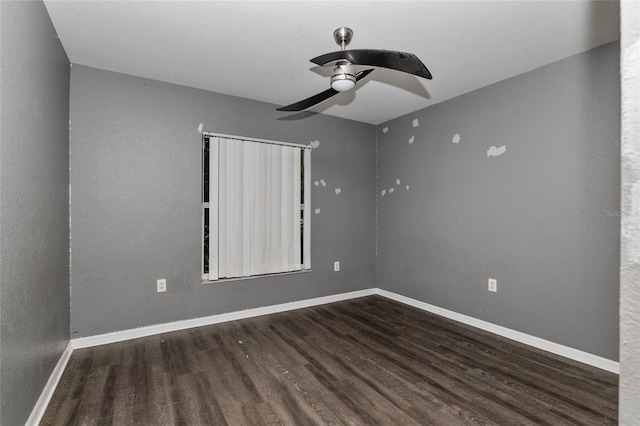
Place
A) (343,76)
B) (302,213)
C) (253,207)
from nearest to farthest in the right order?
1. (343,76)
2. (253,207)
3. (302,213)

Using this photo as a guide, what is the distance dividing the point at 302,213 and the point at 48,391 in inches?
99.1

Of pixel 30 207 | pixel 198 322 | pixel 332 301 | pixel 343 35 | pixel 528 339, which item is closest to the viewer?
pixel 30 207

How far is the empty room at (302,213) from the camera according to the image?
5.89ft

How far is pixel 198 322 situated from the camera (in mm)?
3053

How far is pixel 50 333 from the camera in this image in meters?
1.99

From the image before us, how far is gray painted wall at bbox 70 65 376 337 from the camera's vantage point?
2605mm

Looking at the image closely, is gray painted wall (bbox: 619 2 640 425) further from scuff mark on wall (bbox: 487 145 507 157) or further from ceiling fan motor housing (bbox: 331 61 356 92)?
scuff mark on wall (bbox: 487 145 507 157)

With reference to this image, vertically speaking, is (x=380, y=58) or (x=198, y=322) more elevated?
(x=380, y=58)

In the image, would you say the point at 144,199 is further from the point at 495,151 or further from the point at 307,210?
the point at 495,151

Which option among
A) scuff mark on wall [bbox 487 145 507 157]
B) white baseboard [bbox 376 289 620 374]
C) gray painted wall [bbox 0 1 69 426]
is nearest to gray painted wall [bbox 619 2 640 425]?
gray painted wall [bbox 0 1 69 426]

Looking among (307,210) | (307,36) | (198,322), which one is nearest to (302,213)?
A: (307,210)

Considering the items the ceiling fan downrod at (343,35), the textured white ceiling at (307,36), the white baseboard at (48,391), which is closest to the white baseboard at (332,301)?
the white baseboard at (48,391)

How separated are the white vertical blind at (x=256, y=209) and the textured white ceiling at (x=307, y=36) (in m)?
0.73

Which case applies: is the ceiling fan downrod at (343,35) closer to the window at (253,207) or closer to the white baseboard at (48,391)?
the window at (253,207)
